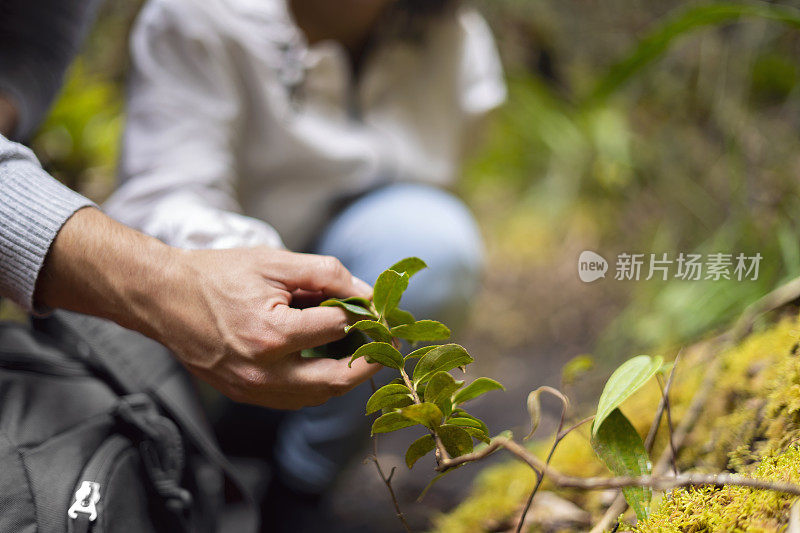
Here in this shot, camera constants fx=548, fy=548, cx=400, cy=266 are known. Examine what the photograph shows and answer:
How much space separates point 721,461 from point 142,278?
0.47 metres

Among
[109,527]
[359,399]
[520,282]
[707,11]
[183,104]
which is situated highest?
[707,11]

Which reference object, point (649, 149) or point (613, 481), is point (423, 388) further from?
point (649, 149)

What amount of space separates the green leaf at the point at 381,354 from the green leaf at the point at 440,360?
14 millimetres

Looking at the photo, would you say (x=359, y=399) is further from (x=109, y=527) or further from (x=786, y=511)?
(x=786, y=511)

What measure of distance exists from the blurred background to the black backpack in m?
0.32

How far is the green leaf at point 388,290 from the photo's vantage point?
1.17ft

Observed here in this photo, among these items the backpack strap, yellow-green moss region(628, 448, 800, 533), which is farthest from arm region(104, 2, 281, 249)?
yellow-green moss region(628, 448, 800, 533)

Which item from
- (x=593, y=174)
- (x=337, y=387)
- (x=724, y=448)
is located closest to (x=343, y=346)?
(x=337, y=387)

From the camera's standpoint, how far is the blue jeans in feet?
2.68

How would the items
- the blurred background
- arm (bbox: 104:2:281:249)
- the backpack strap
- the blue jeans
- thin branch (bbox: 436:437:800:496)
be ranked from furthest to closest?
1. the blurred background
2. the blue jeans
3. arm (bbox: 104:2:281:249)
4. the backpack strap
5. thin branch (bbox: 436:437:800:496)

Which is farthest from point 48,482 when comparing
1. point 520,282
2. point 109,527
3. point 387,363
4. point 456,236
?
point 520,282

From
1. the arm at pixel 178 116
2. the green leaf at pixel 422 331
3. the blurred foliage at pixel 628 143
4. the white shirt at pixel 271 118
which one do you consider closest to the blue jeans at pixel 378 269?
the white shirt at pixel 271 118

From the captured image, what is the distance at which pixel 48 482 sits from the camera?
15.7 inches

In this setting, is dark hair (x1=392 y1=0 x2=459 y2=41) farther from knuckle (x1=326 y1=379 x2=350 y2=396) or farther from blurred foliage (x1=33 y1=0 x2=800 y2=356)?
knuckle (x1=326 y1=379 x2=350 y2=396)
